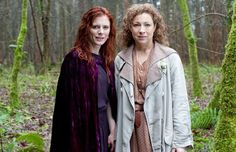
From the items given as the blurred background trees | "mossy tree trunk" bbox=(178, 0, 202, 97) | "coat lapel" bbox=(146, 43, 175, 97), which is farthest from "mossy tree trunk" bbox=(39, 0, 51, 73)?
"coat lapel" bbox=(146, 43, 175, 97)

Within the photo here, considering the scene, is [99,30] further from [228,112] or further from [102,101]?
[228,112]

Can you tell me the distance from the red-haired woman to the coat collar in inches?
9.1

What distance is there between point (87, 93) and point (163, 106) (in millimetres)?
707

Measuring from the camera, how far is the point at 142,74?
355 centimetres

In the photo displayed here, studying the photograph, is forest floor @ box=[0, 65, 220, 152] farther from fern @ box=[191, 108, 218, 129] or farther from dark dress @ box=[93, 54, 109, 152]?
dark dress @ box=[93, 54, 109, 152]

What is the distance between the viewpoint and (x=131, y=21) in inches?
142

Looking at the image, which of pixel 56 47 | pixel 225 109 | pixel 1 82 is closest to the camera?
pixel 225 109

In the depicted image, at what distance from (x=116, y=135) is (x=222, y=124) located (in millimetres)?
984

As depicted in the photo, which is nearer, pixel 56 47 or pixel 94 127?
pixel 94 127

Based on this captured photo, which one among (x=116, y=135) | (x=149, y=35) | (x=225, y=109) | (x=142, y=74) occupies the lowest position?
(x=116, y=135)

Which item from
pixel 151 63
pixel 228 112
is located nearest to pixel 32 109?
pixel 151 63

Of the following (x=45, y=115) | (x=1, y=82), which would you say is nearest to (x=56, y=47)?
(x=1, y=82)

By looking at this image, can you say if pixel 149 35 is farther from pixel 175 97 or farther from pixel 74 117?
pixel 74 117

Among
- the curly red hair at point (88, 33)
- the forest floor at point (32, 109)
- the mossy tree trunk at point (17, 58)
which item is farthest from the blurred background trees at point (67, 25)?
the curly red hair at point (88, 33)
